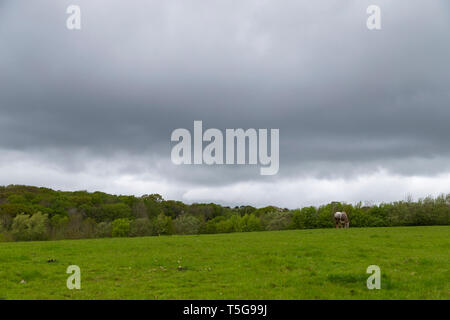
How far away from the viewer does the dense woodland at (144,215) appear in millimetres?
73625

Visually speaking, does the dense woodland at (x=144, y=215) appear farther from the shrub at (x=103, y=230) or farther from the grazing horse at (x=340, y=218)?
the grazing horse at (x=340, y=218)

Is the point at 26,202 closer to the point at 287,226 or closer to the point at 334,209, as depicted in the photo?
the point at 287,226

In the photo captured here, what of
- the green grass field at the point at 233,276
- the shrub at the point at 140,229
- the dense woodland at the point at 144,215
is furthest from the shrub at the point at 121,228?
the green grass field at the point at 233,276

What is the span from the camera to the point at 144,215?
136 meters

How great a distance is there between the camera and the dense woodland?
73625 mm

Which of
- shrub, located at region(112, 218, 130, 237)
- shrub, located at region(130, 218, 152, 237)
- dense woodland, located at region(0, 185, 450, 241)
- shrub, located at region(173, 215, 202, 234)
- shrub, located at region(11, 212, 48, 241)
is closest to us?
dense woodland, located at region(0, 185, 450, 241)

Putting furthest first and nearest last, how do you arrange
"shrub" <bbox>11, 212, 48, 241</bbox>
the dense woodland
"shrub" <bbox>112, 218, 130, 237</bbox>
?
"shrub" <bbox>112, 218, 130, 237</bbox> < "shrub" <bbox>11, 212, 48, 241</bbox> < the dense woodland

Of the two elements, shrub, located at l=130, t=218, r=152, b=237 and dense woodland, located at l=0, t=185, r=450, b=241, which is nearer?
dense woodland, located at l=0, t=185, r=450, b=241

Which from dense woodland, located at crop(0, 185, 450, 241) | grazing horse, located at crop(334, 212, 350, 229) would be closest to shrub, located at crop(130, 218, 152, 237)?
dense woodland, located at crop(0, 185, 450, 241)

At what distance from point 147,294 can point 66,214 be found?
122 m

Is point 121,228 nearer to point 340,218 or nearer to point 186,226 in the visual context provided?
point 186,226

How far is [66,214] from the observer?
405 feet

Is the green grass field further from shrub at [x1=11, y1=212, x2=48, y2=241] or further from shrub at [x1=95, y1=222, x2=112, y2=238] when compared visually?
shrub at [x1=95, y1=222, x2=112, y2=238]

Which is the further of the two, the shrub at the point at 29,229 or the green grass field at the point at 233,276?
the shrub at the point at 29,229
